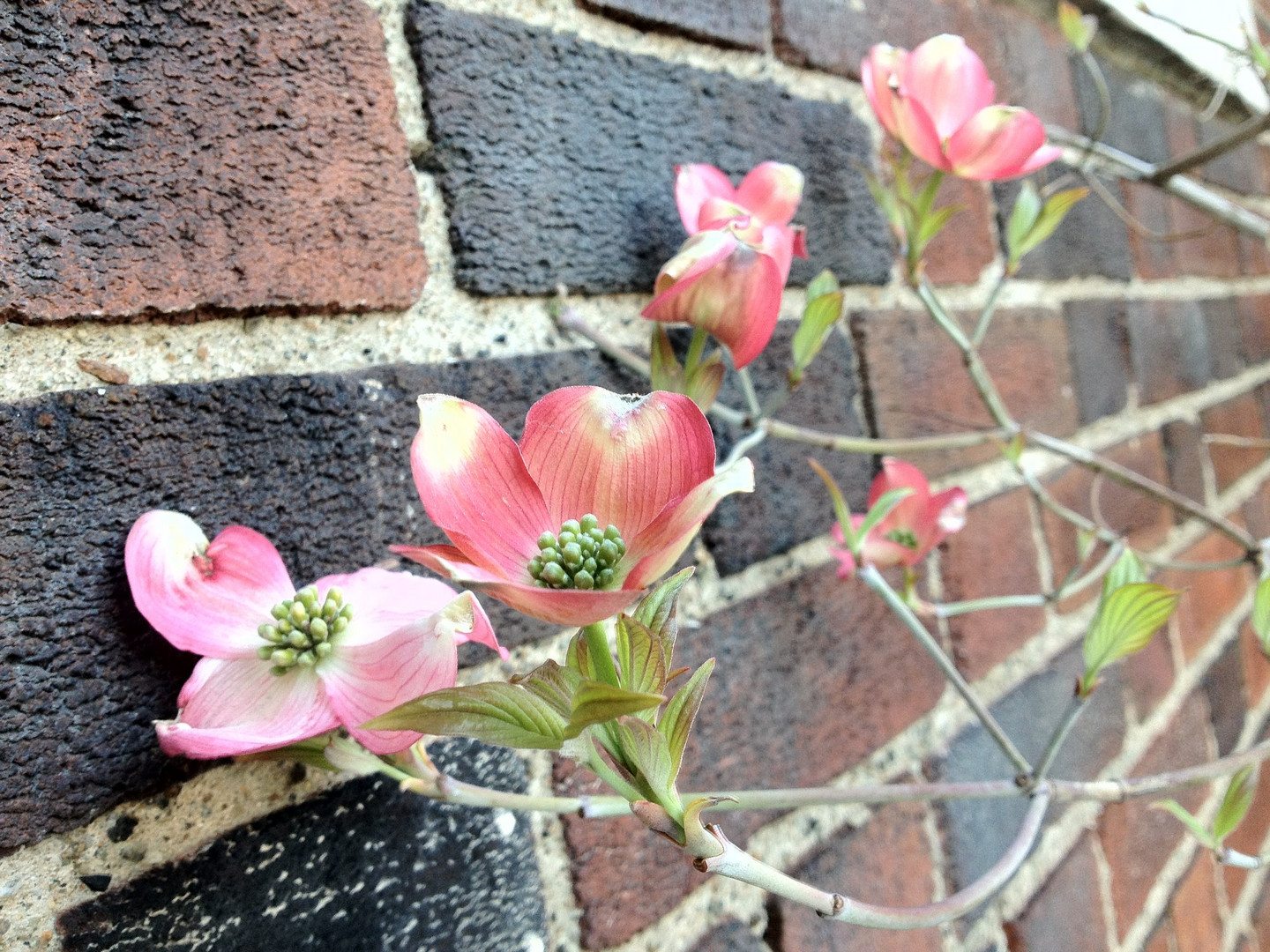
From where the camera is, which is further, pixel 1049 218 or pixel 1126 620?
pixel 1049 218

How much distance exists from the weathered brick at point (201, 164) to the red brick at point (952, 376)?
1.00 feet

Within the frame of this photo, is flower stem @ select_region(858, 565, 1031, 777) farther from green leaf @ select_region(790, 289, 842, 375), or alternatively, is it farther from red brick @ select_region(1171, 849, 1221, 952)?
red brick @ select_region(1171, 849, 1221, 952)

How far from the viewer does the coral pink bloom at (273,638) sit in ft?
0.69

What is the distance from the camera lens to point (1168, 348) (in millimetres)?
904


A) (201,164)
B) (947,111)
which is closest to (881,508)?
(947,111)

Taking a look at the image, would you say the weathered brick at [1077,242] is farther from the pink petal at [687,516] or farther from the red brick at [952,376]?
the pink petal at [687,516]

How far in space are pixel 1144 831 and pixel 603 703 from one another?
2.44ft

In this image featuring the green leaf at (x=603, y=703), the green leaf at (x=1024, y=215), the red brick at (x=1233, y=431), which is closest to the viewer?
the green leaf at (x=603, y=703)

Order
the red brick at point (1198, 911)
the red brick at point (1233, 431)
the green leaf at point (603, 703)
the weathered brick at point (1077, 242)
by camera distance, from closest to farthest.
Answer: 1. the green leaf at point (603, 703)
2. the weathered brick at point (1077, 242)
3. the red brick at point (1198, 911)
4. the red brick at point (1233, 431)

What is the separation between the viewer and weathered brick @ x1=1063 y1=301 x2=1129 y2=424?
74cm

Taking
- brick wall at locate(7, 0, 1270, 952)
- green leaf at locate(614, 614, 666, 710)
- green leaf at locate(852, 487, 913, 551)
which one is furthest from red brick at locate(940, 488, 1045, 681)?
green leaf at locate(614, 614, 666, 710)

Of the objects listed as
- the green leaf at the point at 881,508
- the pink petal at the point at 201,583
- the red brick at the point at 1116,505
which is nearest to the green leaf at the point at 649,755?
the pink petal at the point at 201,583

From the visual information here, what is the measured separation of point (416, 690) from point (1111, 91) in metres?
0.91

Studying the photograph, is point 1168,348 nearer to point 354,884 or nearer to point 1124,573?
point 1124,573
